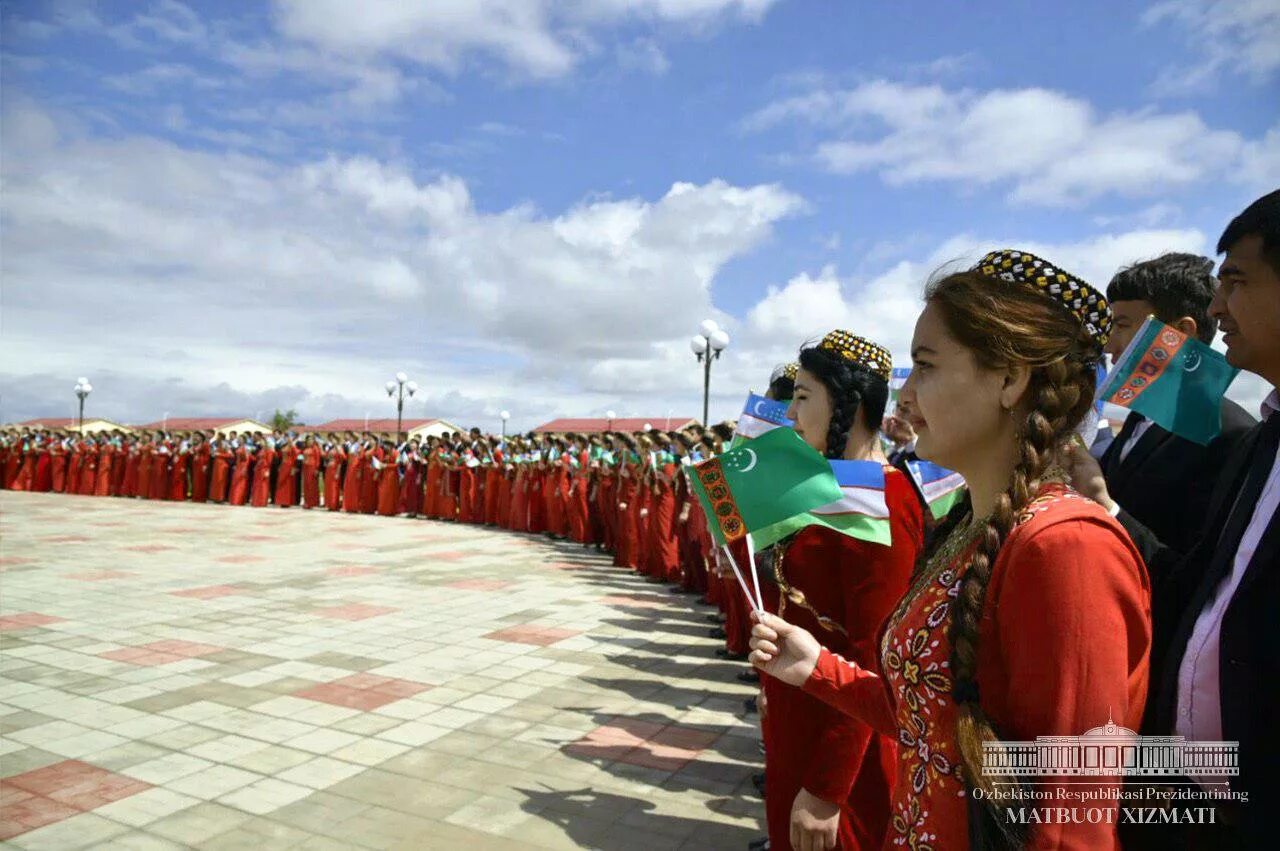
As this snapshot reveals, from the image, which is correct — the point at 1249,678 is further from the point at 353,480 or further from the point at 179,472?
the point at 179,472

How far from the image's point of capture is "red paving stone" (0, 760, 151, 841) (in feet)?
10.9

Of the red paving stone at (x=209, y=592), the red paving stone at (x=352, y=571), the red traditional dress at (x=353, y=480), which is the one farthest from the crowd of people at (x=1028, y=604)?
the red traditional dress at (x=353, y=480)

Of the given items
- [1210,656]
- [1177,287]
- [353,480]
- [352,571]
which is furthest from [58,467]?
[1210,656]

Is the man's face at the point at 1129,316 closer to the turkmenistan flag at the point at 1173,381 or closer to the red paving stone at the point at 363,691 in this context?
the turkmenistan flag at the point at 1173,381

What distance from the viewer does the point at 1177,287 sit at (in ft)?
8.23

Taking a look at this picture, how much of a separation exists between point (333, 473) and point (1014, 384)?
21.3 meters

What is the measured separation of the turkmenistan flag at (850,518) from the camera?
7.00ft

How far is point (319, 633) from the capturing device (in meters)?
6.81

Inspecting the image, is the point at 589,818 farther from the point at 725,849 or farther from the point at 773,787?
the point at 773,787

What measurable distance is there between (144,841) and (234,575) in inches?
283

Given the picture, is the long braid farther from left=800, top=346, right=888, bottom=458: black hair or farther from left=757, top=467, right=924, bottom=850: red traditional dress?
left=800, top=346, right=888, bottom=458: black hair

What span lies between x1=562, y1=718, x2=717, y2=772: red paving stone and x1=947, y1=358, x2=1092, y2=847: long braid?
3272mm

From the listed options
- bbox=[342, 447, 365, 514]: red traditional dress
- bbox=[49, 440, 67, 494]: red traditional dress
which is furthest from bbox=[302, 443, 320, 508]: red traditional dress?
bbox=[49, 440, 67, 494]: red traditional dress

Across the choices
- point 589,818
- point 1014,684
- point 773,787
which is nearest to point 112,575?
point 589,818
